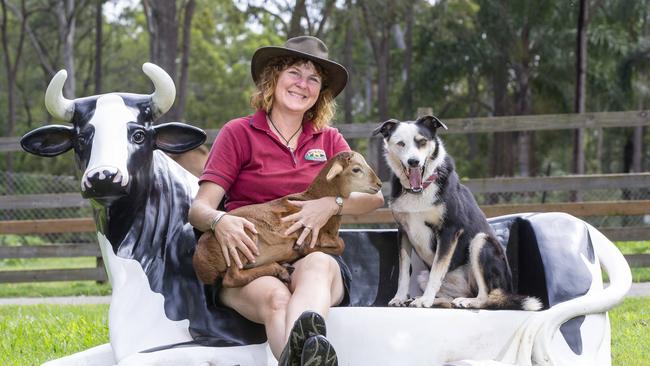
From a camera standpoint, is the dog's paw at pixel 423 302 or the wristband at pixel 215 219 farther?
the dog's paw at pixel 423 302

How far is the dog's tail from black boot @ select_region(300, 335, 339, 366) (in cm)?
98

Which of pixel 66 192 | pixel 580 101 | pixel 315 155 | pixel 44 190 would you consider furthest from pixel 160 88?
pixel 44 190

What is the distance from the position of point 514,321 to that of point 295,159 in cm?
118

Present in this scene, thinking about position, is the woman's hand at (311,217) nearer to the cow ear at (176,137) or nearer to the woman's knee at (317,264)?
the woman's knee at (317,264)

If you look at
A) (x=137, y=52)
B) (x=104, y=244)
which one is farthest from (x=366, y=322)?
(x=137, y=52)

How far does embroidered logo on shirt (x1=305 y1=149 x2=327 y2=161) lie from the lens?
3.99 m

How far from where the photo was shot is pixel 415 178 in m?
3.88

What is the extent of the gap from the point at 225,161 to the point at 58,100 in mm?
746

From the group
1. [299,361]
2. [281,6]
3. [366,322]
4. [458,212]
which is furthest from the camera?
[281,6]

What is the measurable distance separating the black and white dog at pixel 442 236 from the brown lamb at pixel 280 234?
0.25m

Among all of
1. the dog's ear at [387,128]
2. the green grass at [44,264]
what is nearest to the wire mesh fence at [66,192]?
the green grass at [44,264]

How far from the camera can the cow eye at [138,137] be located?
372 cm

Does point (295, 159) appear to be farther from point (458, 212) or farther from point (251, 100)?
point (458, 212)

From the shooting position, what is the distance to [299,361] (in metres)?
3.11
